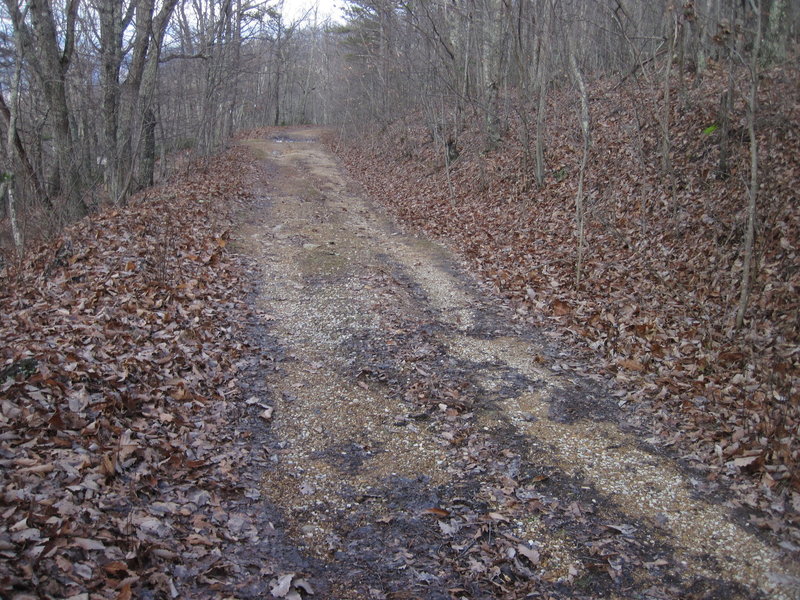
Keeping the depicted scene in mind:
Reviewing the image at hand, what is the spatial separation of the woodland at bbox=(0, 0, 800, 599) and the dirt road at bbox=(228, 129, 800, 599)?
0.34 m

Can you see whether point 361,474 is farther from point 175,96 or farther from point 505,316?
point 175,96

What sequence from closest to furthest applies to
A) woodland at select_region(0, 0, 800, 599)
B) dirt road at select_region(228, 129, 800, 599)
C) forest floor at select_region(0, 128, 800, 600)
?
forest floor at select_region(0, 128, 800, 600) → dirt road at select_region(228, 129, 800, 599) → woodland at select_region(0, 0, 800, 599)

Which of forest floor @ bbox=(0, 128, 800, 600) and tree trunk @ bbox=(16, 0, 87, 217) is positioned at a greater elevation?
tree trunk @ bbox=(16, 0, 87, 217)

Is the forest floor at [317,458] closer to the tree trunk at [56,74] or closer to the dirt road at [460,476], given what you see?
the dirt road at [460,476]

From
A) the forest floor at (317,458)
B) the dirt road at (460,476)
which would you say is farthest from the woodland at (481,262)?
the dirt road at (460,476)

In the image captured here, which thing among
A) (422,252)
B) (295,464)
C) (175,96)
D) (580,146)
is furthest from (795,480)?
(175,96)

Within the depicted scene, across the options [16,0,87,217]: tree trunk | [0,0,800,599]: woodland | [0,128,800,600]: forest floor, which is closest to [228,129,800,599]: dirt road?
[0,128,800,600]: forest floor

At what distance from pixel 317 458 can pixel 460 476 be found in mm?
1306

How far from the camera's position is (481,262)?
1059 cm

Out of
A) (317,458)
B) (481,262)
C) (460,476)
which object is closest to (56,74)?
(481,262)

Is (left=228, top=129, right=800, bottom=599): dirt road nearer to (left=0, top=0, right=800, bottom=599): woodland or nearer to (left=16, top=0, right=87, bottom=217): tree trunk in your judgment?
(left=0, top=0, right=800, bottom=599): woodland

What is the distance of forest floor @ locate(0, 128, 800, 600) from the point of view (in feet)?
11.7

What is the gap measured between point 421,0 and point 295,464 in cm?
1456

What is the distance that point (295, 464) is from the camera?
4.96m
